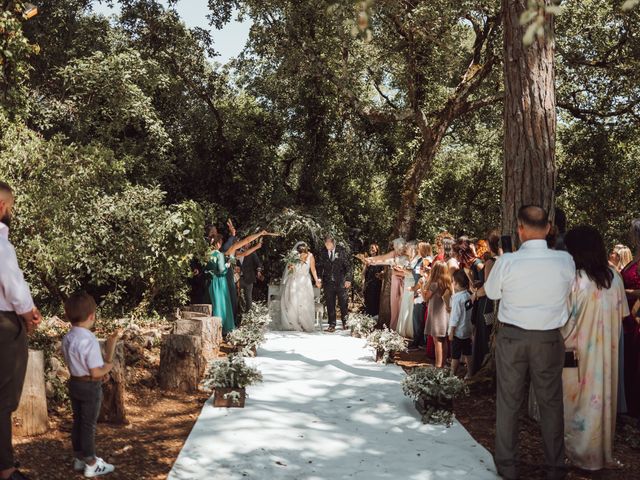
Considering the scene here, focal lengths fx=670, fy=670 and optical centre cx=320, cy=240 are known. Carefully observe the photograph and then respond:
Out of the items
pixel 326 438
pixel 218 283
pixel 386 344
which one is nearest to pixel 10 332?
pixel 326 438

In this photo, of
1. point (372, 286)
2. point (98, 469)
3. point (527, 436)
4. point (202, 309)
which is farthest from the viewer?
point (372, 286)

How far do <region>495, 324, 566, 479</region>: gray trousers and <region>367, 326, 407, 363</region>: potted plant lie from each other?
4.93 metres

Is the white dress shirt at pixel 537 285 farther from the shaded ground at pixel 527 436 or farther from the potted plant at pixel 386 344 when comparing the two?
the potted plant at pixel 386 344

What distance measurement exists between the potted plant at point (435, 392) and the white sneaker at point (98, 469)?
10.4 ft

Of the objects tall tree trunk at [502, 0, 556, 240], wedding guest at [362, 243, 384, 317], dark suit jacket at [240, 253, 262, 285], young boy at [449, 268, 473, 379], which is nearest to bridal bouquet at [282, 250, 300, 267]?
dark suit jacket at [240, 253, 262, 285]

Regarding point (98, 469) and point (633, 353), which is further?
point (633, 353)

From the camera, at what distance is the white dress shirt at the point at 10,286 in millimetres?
4285

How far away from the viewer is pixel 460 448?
19.5 feet

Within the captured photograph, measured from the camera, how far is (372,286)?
15312 mm

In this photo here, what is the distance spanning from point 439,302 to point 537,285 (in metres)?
4.70

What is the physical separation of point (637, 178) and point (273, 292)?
1104 cm

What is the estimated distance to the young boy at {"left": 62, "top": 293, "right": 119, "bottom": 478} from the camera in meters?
4.93

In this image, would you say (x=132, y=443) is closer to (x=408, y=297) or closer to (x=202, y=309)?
(x=202, y=309)

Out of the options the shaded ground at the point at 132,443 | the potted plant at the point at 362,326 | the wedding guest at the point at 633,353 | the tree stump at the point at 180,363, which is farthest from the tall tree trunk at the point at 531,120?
the potted plant at the point at 362,326
